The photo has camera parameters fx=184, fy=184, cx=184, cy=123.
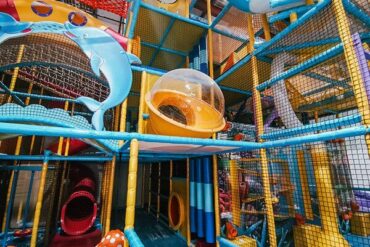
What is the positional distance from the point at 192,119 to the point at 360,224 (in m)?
4.91

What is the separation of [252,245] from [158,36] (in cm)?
448

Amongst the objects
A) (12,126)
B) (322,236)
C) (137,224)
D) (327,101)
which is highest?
(327,101)

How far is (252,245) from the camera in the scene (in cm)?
291

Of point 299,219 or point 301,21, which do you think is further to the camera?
point 299,219

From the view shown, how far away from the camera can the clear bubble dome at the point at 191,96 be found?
2.23 metres

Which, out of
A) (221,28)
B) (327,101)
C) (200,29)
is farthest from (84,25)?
(327,101)

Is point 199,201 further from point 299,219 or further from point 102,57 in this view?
point 102,57

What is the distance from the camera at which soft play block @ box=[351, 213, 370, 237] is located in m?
4.09

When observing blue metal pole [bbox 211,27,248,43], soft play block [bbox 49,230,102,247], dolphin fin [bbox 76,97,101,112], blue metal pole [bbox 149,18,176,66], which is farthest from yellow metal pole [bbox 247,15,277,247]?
soft play block [bbox 49,230,102,247]

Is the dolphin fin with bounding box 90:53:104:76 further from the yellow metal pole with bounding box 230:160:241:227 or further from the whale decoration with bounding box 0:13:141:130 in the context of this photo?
the yellow metal pole with bounding box 230:160:241:227

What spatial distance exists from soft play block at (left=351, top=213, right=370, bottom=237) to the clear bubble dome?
15.0 ft

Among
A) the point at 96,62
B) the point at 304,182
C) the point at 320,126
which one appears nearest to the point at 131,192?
the point at 96,62

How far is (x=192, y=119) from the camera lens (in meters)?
2.30

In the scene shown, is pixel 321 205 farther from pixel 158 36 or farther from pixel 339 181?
pixel 158 36
